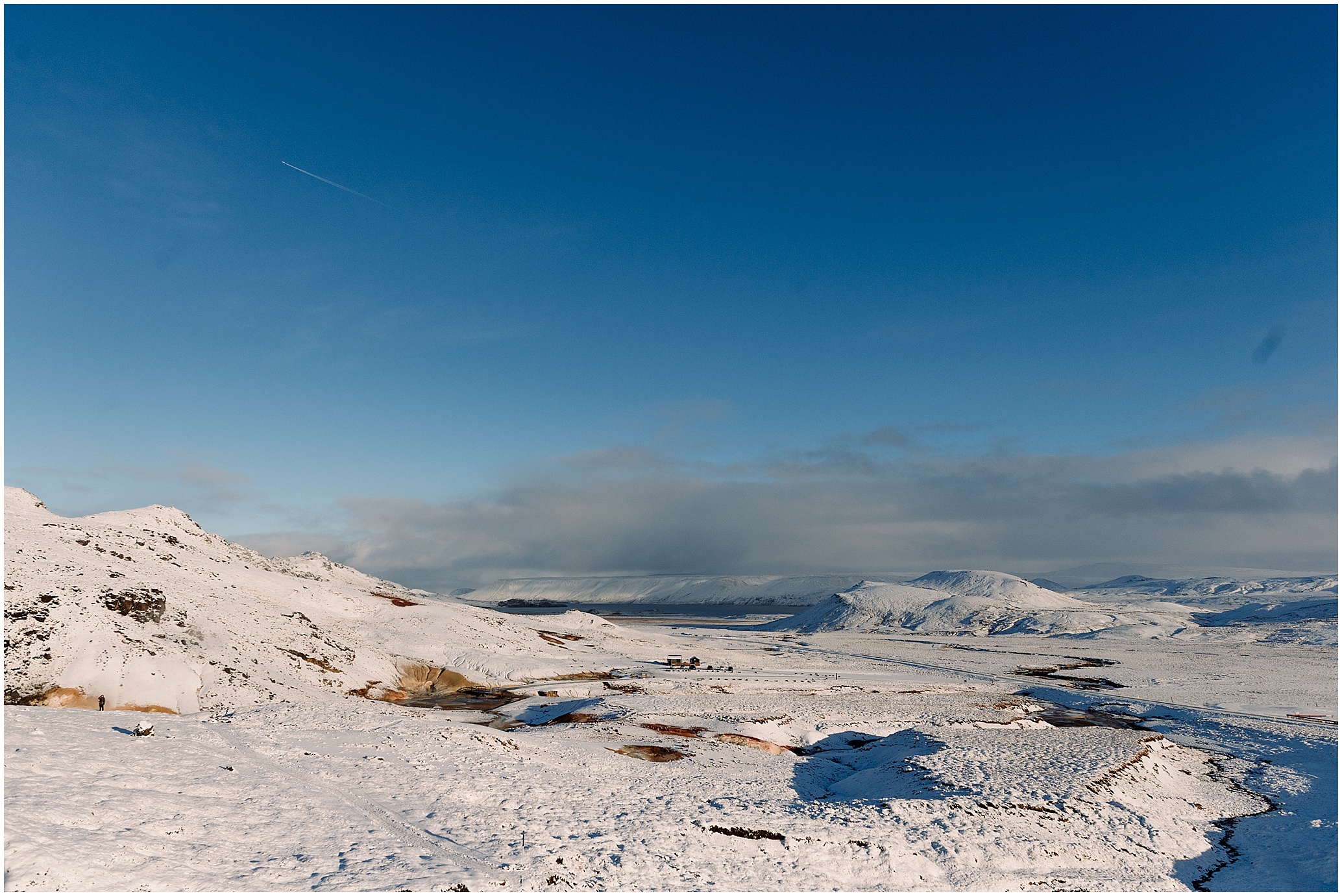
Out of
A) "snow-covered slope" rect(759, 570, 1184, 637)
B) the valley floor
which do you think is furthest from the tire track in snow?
"snow-covered slope" rect(759, 570, 1184, 637)

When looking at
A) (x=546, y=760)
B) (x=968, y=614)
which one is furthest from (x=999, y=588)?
(x=546, y=760)

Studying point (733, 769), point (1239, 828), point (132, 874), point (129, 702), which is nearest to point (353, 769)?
point (132, 874)

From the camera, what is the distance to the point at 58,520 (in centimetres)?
3672

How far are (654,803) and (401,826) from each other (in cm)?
550

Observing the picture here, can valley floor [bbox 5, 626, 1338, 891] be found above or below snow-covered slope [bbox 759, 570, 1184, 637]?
above

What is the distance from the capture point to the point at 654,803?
15727 mm

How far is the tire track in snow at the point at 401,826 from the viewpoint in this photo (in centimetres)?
1131

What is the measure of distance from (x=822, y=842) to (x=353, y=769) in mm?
10742

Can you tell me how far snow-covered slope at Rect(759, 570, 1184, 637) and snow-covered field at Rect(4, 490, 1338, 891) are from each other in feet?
169

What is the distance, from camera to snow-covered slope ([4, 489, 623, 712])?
78.7 feet

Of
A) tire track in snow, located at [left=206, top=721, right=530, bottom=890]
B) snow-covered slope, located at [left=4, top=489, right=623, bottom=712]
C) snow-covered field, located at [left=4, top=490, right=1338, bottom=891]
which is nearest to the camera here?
tire track in snow, located at [left=206, top=721, right=530, bottom=890]

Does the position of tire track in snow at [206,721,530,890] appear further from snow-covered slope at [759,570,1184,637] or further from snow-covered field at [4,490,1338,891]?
snow-covered slope at [759,570,1184,637]

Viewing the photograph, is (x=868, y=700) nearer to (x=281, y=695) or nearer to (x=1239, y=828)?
(x=1239, y=828)

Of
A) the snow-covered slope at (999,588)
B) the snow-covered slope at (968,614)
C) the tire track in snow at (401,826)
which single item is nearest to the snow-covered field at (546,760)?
the tire track in snow at (401,826)
